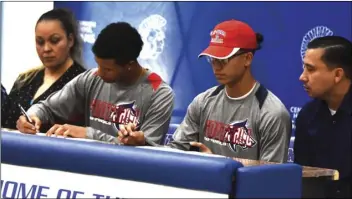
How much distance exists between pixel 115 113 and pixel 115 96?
0.07 metres

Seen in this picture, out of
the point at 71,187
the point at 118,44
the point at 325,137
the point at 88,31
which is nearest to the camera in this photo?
the point at 71,187

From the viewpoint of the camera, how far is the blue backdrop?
4.08 metres

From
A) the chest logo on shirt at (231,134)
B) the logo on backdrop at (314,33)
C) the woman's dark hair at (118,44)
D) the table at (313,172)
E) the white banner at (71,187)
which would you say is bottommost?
the white banner at (71,187)

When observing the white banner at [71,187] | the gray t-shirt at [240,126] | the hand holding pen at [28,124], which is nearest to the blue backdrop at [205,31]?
the gray t-shirt at [240,126]

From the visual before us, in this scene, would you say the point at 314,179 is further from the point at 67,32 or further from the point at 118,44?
the point at 67,32

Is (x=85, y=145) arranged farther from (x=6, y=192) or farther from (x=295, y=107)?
(x=295, y=107)

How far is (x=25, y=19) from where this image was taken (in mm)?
5270

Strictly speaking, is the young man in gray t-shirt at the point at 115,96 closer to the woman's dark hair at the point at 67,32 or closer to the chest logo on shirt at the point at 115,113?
the chest logo on shirt at the point at 115,113

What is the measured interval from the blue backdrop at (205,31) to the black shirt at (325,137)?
52.4 inches

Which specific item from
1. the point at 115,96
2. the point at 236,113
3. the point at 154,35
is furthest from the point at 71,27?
the point at 154,35

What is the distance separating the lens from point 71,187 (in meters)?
2.11

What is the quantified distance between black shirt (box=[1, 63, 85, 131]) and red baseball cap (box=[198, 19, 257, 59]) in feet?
2.51

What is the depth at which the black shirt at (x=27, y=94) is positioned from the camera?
331cm

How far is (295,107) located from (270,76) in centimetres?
23
